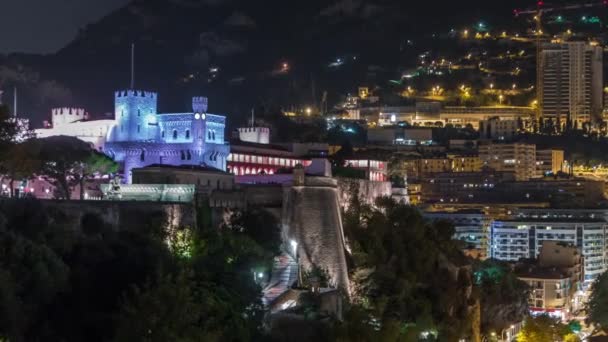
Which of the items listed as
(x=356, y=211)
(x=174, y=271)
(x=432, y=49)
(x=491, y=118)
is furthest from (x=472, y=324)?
(x=432, y=49)

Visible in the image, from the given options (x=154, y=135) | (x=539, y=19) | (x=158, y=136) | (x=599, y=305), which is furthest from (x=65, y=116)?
(x=539, y=19)

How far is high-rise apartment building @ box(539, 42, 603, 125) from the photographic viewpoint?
125 m

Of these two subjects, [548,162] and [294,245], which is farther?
[548,162]

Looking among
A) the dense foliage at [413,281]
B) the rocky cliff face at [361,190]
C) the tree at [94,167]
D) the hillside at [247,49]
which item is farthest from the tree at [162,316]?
the hillside at [247,49]

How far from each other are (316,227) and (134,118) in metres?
14.0

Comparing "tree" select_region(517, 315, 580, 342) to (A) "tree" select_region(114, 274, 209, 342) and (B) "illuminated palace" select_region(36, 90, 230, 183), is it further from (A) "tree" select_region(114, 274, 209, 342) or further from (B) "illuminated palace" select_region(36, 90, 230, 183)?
(A) "tree" select_region(114, 274, 209, 342)

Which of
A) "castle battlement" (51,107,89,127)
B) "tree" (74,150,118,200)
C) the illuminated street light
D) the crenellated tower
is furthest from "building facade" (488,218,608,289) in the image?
the illuminated street light

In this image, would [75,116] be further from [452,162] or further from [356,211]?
[452,162]

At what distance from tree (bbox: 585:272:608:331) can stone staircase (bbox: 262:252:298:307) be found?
1686cm

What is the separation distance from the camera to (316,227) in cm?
3425

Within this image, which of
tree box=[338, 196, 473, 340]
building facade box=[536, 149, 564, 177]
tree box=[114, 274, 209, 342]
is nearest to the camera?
tree box=[114, 274, 209, 342]

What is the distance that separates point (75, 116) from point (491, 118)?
7583cm

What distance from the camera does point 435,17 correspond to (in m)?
159

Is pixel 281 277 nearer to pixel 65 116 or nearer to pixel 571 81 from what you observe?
pixel 65 116
